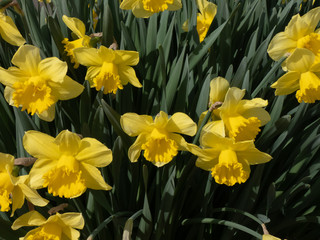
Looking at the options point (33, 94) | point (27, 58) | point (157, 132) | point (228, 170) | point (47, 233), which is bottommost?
point (47, 233)

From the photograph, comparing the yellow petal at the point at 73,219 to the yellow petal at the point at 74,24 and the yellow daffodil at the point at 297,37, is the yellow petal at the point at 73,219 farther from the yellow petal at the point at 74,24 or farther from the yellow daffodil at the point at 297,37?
the yellow daffodil at the point at 297,37

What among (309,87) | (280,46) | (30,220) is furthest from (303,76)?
(30,220)

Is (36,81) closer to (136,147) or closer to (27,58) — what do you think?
(27,58)

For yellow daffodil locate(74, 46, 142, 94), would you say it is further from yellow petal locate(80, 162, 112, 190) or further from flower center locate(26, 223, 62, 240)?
flower center locate(26, 223, 62, 240)

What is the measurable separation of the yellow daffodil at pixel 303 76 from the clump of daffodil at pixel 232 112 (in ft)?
0.43

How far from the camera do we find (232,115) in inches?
47.1

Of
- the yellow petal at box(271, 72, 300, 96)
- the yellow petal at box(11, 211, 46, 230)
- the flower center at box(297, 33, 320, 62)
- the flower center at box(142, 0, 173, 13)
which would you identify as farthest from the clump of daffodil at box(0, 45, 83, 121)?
the flower center at box(297, 33, 320, 62)

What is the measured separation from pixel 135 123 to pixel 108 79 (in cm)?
22

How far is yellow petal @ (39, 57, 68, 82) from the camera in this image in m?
1.17

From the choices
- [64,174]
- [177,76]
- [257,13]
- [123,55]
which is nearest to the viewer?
[64,174]

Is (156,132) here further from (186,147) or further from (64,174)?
(64,174)

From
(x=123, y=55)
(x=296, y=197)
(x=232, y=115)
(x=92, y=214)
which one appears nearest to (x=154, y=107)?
(x=123, y=55)

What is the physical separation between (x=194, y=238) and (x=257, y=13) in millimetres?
1208

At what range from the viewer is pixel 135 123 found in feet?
3.76
